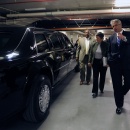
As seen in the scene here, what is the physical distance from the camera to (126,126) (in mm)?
2535

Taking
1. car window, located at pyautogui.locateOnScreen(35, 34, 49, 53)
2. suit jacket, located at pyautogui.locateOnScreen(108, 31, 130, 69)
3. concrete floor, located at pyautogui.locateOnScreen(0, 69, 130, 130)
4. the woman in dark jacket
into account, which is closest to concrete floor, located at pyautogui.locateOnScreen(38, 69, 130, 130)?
concrete floor, located at pyautogui.locateOnScreen(0, 69, 130, 130)

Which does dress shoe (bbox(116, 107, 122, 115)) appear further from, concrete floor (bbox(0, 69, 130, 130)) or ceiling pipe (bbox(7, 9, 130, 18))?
ceiling pipe (bbox(7, 9, 130, 18))

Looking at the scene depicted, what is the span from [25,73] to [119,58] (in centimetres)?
160

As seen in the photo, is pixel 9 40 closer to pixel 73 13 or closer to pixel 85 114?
pixel 85 114

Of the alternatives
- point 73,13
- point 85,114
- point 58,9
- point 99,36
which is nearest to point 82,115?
point 85,114

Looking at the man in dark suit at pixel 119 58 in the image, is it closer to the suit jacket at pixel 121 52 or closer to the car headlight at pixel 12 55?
the suit jacket at pixel 121 52

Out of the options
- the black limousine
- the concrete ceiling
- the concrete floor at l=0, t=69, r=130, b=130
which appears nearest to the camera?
the black limousine

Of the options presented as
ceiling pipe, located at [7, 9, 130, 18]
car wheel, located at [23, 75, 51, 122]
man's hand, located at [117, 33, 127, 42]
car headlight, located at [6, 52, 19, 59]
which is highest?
ceiling pipe, located at [7, 9, 130, 18]

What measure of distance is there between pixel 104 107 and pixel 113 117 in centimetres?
43

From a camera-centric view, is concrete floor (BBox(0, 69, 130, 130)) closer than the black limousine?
No

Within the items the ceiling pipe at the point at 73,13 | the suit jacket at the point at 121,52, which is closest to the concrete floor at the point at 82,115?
the suit jacket at the point at 121,52

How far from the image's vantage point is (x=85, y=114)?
2.94m

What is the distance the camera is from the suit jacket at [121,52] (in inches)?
113

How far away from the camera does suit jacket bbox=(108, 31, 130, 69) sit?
2.86 meters
